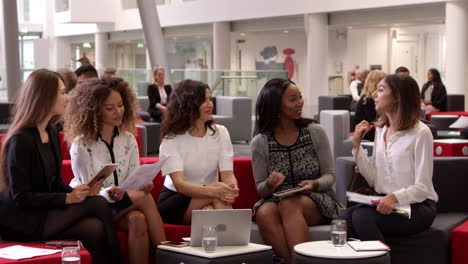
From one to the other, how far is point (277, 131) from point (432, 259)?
1.35 meters

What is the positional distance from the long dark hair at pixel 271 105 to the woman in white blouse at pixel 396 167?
1.82 ft

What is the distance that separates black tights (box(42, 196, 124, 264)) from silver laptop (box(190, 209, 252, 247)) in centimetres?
58

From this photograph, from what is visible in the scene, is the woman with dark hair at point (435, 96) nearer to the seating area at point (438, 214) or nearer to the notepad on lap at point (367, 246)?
the seating area at point (438, 214)

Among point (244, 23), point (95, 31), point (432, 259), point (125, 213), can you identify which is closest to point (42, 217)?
point (125, 213)

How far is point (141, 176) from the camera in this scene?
4.77m

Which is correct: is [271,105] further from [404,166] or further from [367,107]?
[367,107]

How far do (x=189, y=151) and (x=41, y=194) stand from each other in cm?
122

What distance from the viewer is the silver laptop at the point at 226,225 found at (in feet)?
14.2

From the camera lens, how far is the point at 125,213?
496cm

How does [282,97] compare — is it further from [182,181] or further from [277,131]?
[182,181]

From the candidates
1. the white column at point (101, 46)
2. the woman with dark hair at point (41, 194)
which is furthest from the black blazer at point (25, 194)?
the white column at point (101, 46)

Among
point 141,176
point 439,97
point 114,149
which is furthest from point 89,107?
point 439,97

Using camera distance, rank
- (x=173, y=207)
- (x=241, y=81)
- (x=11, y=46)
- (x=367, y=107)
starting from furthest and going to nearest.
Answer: (x=241, y=81) → (x=11, y=46) → (x=367, y=107) → (x=173, y=207)

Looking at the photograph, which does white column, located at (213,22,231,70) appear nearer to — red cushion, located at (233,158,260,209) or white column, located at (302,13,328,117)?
white column, located at (302,13,328,117)
